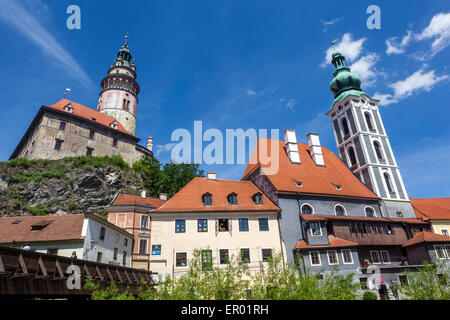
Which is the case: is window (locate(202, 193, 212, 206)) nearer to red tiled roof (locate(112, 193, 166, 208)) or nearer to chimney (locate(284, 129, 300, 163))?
red tiled roof (locate(112, 193, 166, 208))

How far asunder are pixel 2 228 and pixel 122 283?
17.3 m

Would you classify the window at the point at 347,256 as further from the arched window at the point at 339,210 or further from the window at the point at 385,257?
the window at the point at 385,257

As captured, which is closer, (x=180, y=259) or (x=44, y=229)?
(x=180, y=259)

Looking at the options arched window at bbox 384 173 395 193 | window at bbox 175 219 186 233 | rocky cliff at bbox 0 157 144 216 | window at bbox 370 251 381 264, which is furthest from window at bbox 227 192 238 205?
arched window at bbox 384 173 395 193

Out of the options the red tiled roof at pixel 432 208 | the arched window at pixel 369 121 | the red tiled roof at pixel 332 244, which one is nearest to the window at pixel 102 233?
the red tiled roof at pixel 332 244

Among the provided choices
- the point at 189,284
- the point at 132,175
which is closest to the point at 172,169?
the point at 132,175

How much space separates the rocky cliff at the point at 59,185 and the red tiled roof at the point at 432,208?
43.0m

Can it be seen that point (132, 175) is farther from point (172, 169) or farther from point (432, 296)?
point (432, 296)

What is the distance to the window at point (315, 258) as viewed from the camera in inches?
991

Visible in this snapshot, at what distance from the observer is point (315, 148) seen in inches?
1478

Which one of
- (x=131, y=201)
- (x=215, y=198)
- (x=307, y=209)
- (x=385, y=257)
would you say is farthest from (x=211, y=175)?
(x=385, y=257)

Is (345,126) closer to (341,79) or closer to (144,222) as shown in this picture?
(341,79)

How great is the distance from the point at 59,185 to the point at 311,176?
3526 cm
